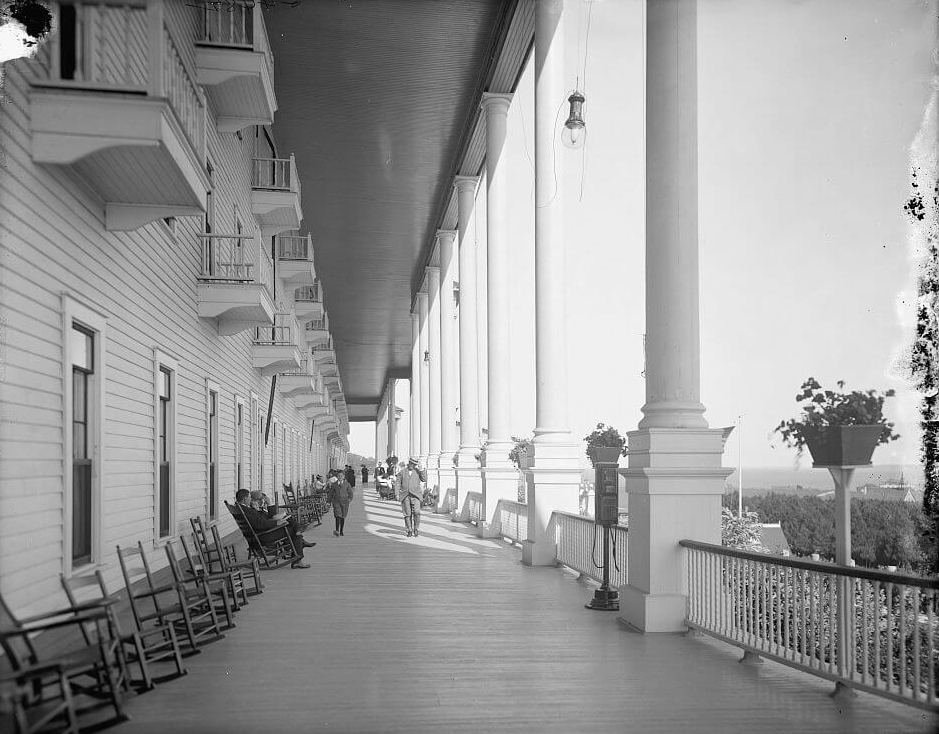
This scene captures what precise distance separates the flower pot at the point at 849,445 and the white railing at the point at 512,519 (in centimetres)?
857

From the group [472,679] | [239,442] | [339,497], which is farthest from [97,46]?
[339,497]

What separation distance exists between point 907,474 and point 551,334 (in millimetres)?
8502

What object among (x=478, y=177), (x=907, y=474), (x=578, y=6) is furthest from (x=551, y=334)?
(x=478, y=177)

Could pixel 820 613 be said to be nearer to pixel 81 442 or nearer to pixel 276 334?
pixel 81 442

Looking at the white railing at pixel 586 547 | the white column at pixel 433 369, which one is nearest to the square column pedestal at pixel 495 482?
the white railing at pixel 586 547

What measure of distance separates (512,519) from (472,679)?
9993mm

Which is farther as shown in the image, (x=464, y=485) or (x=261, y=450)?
(x=464, y=485)

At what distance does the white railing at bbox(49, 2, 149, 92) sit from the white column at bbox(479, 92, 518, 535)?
994cm

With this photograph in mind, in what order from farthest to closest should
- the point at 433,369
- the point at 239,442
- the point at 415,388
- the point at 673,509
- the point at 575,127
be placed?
the point at 415,388 < the point at 433,369 < the point at 239,442 < the point at 575,127 < the point at 673,509

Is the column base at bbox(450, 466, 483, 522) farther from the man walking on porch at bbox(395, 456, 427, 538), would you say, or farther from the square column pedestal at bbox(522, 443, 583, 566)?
the square column pedestal at bbox(522, 443, 583, 566)

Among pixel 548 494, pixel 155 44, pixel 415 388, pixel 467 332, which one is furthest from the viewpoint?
pixel 415 388

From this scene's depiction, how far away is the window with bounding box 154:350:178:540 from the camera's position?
987cm

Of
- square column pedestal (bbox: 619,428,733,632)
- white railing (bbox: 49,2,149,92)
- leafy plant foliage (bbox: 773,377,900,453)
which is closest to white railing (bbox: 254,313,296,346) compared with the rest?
white railing (bbox: 49,2,149,92)

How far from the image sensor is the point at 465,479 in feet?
73.3
